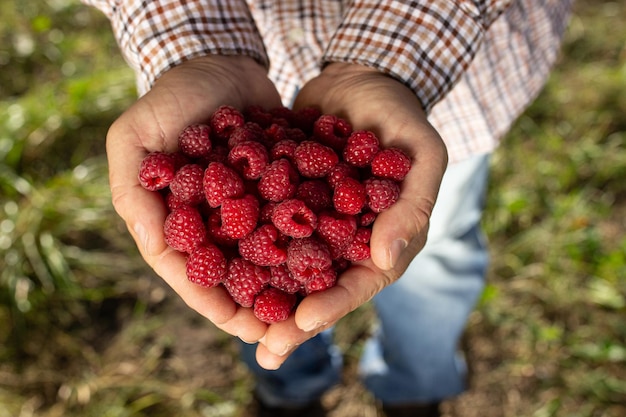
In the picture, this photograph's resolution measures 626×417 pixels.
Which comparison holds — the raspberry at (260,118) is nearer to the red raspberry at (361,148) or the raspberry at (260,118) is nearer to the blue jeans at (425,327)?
the red raspberry at (361,148)

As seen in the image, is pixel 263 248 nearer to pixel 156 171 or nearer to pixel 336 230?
pixel 336 230

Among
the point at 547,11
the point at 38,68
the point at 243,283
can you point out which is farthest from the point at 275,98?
the point at 38,68

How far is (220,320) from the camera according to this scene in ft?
4.31

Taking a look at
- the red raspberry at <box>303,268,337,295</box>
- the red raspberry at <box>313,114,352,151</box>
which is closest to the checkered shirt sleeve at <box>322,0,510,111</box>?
the red raspberry at <box>313,114,352,151</box>

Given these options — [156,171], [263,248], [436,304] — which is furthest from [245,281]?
[436,304]

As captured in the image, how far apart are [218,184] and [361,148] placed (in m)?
0.32

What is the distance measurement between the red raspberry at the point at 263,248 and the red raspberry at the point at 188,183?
146 millimetres

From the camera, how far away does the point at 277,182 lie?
1354 mm

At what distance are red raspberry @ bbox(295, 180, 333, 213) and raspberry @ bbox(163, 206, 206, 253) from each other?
0.23m

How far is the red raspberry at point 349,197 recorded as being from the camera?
1.35m

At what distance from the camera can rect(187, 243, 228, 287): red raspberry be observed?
128 cm

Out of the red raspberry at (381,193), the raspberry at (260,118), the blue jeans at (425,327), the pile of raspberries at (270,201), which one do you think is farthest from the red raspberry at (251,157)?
the blue jeans at (425,327)

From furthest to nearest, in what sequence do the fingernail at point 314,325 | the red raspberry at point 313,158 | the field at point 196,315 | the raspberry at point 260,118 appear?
the field at point 196,315 < the raspberry at point 260,118 < the red raspberry at point 313,158 < the fingernail at point 314,325

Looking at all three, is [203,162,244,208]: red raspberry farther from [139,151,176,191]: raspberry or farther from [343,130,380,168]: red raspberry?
[343,130,380,168]: red raspberry
